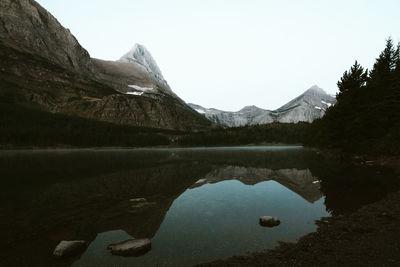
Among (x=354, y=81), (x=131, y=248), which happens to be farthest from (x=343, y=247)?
(x=354, y=81)

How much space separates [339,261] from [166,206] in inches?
752

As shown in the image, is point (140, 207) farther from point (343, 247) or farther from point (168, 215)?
point (343, 247)

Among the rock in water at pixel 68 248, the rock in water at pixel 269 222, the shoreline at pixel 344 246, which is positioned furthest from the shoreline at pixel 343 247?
the rock in water at pixel 68 248

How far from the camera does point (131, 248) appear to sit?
14.8 metres

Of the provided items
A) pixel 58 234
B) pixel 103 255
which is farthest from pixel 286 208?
pixel 58 234

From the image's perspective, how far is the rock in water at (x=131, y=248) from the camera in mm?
14672

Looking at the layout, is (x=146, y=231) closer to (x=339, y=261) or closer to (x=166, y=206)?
(x=166, y=206)

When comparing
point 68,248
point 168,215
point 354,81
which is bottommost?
point 168,215

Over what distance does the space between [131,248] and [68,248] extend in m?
4.01

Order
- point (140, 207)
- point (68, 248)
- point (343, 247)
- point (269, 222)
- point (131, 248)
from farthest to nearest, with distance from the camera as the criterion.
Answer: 1. point (140, 207)
2. point (269, 222)
3. point (131, 248)
4. point (68, 248)
5. point (343, 247)

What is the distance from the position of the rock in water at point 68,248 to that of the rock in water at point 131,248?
73.2 inches

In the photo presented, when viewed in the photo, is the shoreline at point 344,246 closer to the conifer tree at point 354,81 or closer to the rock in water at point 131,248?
the rock in water at point 131,248

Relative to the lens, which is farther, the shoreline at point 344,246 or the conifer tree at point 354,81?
the conifer tree at point 354,81

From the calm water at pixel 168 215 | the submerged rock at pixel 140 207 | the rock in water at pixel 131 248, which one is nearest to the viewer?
the rock in water at pixel 131 248
